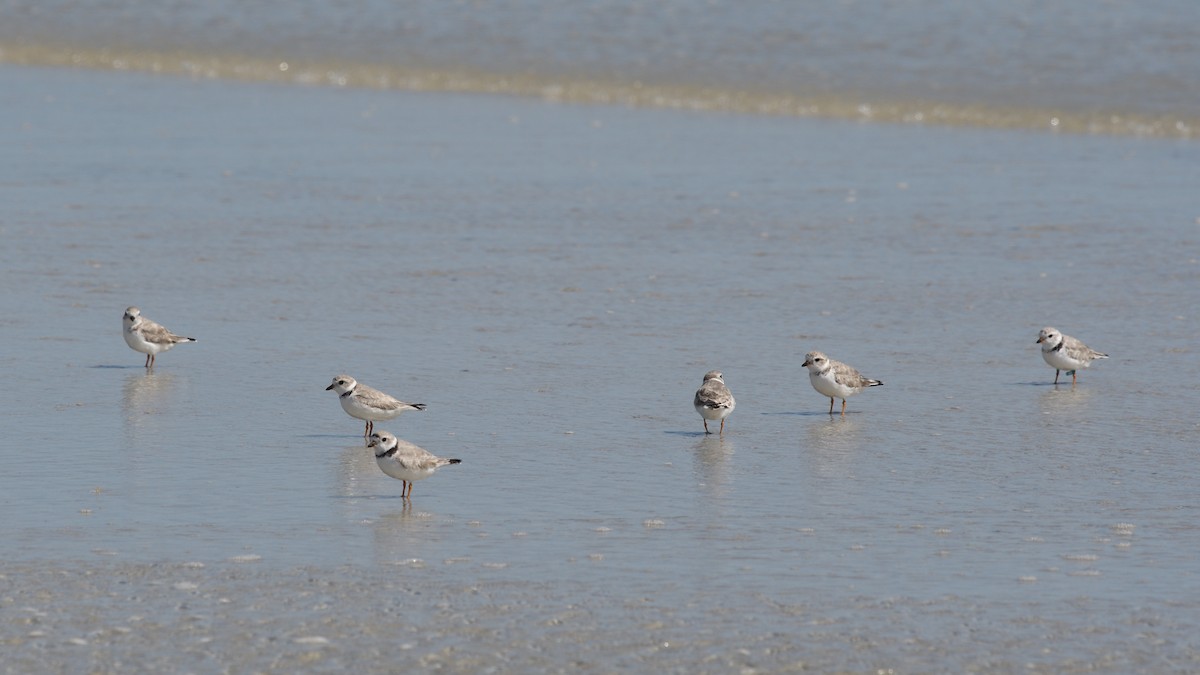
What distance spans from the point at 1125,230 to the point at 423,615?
1284 centimetres

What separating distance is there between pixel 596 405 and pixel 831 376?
173 centimetres

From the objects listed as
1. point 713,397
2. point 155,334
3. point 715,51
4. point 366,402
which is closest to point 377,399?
point 366,402

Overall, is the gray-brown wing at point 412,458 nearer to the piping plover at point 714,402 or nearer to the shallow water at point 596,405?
the shallow water at point 596,405

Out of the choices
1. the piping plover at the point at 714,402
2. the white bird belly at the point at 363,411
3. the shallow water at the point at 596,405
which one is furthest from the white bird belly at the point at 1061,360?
the white bird belly at the point at 363,411

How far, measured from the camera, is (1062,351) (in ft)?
45.0

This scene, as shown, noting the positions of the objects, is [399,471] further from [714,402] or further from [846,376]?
[846,376]

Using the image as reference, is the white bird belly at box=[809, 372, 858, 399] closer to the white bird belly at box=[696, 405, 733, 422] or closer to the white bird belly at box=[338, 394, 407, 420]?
the white bird belly at box=[696, 405, 733, 422]

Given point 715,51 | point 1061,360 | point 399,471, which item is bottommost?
point 399,471

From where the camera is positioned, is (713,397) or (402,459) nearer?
(402,459)

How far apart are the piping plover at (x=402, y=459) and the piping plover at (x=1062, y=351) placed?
559 cm

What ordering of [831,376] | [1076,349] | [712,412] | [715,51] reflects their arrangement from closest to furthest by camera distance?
[712,412] < [831,376] < [1076,349] < [715,51]

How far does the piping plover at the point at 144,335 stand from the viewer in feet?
44.8

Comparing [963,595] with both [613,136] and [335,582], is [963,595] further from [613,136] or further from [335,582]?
[613,136]

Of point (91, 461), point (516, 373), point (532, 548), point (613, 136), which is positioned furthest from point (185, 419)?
point (613, 136)
